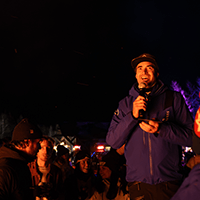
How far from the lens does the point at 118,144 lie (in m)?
2.93

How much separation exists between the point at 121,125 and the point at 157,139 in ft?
1.44

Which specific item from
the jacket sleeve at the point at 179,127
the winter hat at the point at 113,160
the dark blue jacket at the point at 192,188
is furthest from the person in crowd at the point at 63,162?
the dark blue jacket at the point at 192,188

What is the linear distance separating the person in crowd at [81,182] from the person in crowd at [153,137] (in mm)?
4825

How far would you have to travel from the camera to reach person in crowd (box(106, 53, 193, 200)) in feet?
8.28

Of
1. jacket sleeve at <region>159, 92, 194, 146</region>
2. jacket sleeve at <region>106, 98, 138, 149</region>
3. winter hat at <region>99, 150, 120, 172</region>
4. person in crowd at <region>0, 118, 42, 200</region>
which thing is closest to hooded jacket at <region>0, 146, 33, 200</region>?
person in crowd at <region>0, 118, 42, 200</region>

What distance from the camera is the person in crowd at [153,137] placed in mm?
2523

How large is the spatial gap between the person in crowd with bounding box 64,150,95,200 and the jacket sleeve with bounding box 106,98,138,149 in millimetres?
4785

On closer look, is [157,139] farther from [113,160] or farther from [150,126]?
[113,160]

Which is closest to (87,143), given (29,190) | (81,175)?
(81,175)

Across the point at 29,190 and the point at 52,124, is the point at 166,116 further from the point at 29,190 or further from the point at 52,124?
the point at 52,124

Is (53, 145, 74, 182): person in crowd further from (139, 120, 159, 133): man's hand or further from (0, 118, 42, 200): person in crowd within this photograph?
(139, 120, 159, 133): man's hand

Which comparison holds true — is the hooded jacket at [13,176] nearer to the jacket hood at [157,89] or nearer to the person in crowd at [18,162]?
the person in crowd at [18,162]

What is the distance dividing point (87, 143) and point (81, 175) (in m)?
28.8

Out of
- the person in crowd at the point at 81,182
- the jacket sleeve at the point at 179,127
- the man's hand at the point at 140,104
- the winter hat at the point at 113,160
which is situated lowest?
the person in crowd at the point at 81,182
